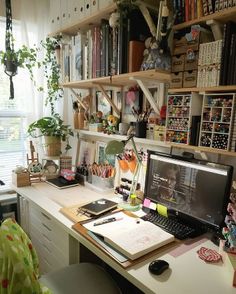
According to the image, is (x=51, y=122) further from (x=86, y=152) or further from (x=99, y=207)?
(x=99, y=207)

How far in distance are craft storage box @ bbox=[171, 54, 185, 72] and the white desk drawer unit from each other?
1.06m

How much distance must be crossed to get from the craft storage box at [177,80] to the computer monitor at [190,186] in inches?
15.2

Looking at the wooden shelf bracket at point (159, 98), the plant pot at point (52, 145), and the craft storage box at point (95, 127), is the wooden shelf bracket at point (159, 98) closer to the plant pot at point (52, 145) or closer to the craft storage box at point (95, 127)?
the craft storage box at point (95, 127)

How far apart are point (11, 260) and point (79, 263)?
0.65 metres

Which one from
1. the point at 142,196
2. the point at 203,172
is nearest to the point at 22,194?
the point at 142,196

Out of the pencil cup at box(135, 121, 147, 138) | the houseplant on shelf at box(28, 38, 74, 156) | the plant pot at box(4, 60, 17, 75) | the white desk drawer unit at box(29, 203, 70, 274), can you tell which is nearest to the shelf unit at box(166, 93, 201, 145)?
the pencil cup at box(135, 121, 147, 138)

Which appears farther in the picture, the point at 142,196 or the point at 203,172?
the point at 142,196

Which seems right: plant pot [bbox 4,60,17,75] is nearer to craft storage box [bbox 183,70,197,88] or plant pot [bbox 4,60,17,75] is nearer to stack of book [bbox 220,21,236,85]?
craft storage box [bbox 183,70,197,88]

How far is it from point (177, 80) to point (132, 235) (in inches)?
32.0

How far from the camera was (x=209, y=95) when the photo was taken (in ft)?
3.84

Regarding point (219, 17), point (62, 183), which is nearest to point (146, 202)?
point (62, 183)

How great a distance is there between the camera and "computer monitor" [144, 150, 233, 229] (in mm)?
1150

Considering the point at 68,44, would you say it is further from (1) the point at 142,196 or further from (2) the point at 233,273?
(2) the point at 233,273

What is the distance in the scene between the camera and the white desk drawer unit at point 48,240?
4.57 ft
